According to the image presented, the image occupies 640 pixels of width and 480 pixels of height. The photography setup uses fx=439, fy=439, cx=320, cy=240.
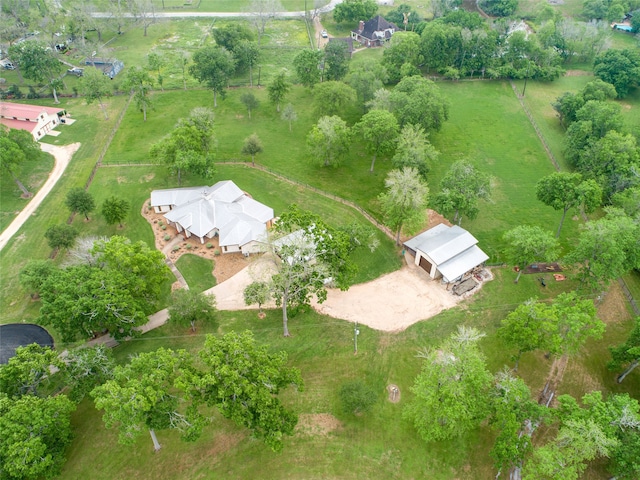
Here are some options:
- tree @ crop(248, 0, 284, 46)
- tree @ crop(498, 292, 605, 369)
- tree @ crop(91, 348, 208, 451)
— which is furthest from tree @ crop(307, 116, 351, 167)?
tree @ crop(248, 0, 284, 46)

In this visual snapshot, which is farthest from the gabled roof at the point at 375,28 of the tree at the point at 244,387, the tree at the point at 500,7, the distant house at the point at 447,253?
the tree at the point at 244,387

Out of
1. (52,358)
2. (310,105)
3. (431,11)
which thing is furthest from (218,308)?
(431,11)

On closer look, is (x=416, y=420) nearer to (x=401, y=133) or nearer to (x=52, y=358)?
(x=52, y=358)

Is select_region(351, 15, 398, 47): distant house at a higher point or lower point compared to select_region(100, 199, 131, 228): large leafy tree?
higher

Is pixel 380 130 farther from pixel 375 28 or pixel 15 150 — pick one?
pixel 375 28

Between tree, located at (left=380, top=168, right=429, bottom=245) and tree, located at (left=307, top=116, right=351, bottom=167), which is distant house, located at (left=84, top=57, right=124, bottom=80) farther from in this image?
tree, located at (left=380, top=168, right=429, bottom=245)

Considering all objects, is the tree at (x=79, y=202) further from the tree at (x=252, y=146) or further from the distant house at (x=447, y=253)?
the distant house at (x=447, y=253)
